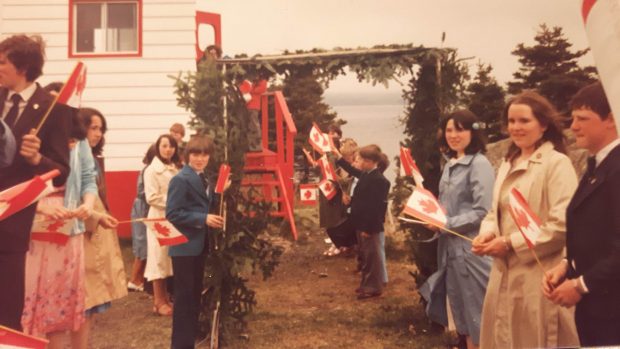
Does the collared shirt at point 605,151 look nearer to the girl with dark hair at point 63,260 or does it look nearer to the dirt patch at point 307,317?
the girl with dark hair at point 63,260

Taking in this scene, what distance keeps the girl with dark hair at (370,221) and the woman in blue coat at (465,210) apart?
1217mm

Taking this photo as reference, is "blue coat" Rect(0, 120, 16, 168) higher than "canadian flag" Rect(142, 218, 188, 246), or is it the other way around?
"blue coat" Rect(0, 120, 16, 168)

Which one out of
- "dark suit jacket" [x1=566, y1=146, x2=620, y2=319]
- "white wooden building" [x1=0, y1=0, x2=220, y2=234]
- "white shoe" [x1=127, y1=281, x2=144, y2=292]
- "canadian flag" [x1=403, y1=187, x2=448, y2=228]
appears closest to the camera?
"dark suit jacket" [x1=566, y1=146, x2=620, y2=319]

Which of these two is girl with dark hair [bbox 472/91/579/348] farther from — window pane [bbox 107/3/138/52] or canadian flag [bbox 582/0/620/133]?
window pane [bbox 107/3/138/52]

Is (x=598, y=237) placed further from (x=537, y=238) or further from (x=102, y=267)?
(x=102, y=267)

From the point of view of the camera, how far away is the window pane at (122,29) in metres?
1.90

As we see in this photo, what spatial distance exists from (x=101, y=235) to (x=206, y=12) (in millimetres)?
926

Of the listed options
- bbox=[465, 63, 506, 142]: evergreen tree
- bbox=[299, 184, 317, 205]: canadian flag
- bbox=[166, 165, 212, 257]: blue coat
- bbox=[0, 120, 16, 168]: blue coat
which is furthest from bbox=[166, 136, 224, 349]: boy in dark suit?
bbox=[465, 63, 506, 142]: evergreen tree

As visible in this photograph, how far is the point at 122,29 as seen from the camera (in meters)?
1.90

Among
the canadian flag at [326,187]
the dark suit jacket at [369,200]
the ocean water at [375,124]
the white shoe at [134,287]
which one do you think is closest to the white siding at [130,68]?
the ocean water at [375,124]

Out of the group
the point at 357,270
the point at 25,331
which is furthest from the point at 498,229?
the point at 357,270

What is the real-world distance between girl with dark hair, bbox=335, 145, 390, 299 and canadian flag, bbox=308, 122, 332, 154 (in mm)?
881

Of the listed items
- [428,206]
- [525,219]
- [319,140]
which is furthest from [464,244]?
[319,140]

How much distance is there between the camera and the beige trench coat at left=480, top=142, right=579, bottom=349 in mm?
1750
